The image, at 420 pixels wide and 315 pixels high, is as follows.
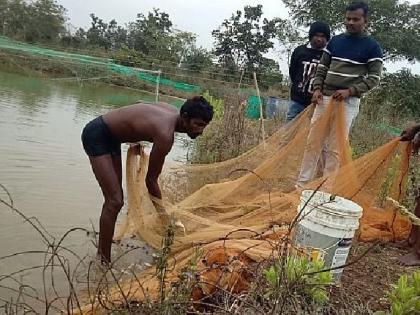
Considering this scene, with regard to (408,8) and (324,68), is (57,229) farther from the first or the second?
(408,8)

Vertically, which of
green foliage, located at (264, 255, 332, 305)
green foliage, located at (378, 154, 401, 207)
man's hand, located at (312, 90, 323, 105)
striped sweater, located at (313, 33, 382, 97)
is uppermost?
striped sweater, located at (313, 33, 382, 97)

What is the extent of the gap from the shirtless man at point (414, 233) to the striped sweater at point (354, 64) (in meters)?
0.68

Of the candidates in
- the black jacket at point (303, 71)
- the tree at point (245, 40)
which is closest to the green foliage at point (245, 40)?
the tree at point (245, 40)

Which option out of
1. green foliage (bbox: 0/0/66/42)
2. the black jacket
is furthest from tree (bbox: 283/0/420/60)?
green foliage (bbox: 0/0/66/42)

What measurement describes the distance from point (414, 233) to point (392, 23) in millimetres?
15917

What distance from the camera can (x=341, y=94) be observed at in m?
3.81

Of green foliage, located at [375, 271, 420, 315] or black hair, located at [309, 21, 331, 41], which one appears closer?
green foliage, located at [375, 271, 420, 315]

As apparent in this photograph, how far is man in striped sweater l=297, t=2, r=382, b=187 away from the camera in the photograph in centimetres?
384

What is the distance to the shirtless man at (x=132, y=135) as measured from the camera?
9.52 ft

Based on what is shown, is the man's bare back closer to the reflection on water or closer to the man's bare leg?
the man's bare leg

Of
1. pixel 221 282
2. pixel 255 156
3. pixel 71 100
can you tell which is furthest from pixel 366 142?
pixel 71 100

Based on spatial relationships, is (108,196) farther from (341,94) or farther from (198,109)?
(341,94)

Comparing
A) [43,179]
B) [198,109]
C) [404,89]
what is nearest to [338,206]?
[198,109]

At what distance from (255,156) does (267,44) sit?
28.1m
